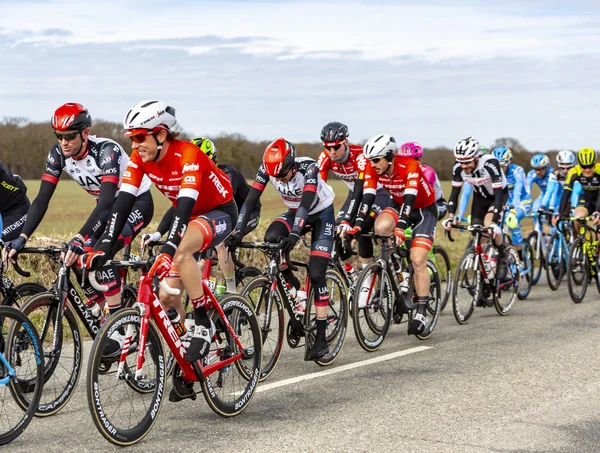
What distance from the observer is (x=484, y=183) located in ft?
40.3

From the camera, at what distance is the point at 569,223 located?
15.1 meters

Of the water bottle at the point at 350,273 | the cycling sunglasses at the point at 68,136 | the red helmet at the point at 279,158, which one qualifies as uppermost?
the cycling sunglasses at the point at 68,136

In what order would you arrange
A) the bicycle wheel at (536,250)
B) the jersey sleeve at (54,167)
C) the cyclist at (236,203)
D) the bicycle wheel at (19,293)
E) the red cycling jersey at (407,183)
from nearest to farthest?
1. the bicycle wheel at (19,293)
2. the jersey sleeve at (54,167)
3. the cyclist at (236,203)
4. the red cycling jersey at (407,183)
5. the bicycle wheel at (536,250)

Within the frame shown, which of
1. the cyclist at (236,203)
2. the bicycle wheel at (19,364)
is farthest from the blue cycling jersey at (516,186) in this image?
the bicycle wheel at (19,364)

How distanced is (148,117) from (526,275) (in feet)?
31.6

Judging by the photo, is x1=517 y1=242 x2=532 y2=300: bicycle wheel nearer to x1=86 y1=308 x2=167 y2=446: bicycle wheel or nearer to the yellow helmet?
the yellow helmet

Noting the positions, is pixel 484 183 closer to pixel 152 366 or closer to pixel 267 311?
pixel 267 311

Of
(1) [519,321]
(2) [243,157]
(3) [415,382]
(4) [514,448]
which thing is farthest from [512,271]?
(2) [243,157]

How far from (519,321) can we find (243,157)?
81.0 ft

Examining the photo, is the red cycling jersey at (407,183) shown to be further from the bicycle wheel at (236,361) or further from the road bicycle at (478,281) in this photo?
the bicycle wheel at (236,361)

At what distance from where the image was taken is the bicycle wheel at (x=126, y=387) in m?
5.27

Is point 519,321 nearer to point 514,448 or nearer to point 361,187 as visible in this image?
point 361,187

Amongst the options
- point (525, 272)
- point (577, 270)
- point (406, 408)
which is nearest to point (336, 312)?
point (406, 408)

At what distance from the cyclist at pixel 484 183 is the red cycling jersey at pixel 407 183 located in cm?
146
